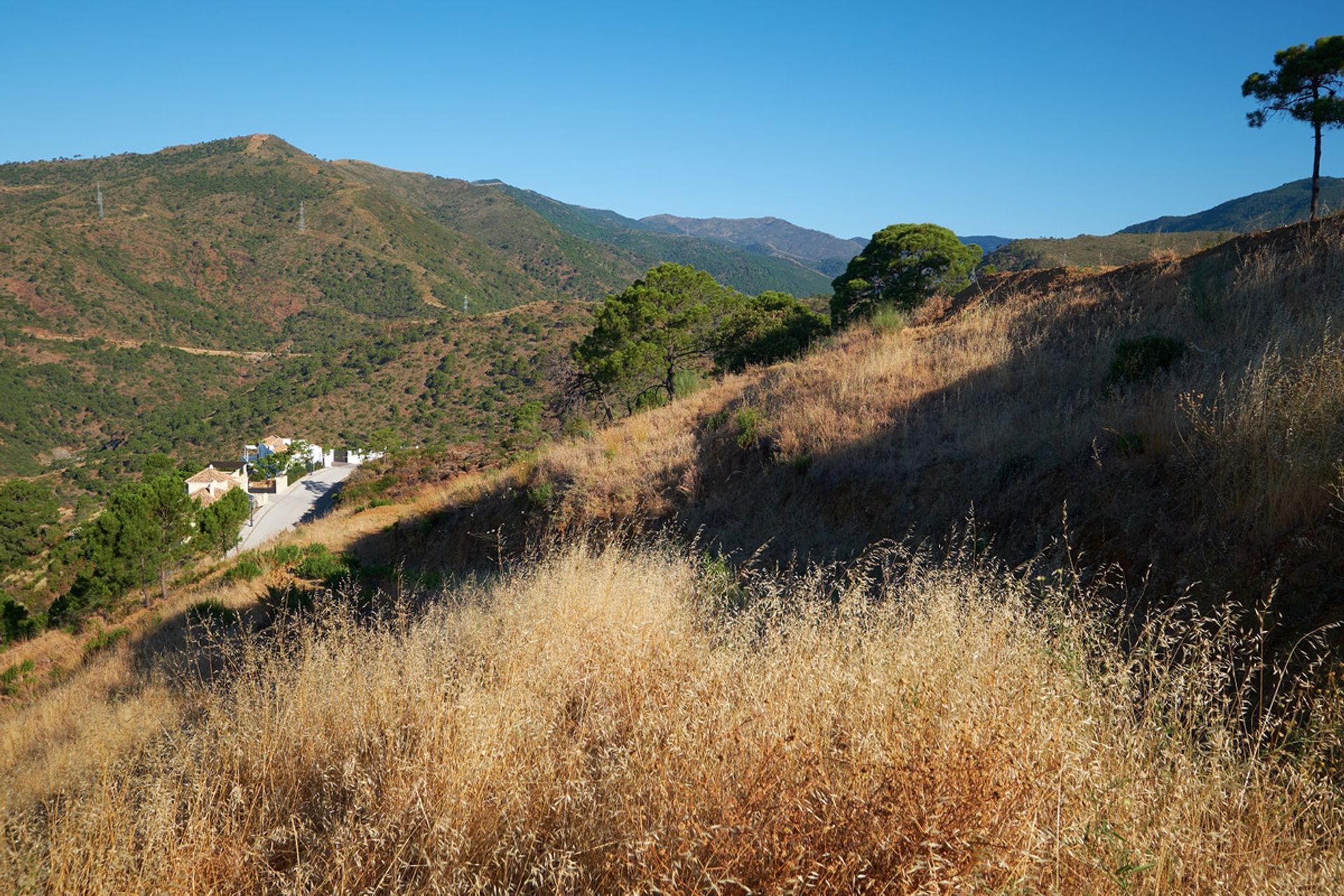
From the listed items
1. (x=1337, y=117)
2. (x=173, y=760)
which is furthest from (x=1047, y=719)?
(x=1337, y=117)

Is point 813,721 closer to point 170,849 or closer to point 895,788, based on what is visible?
point 895,788

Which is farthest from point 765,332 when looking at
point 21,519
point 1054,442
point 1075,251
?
point 21,519

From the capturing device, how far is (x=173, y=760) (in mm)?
3484

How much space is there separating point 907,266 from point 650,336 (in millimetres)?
9845

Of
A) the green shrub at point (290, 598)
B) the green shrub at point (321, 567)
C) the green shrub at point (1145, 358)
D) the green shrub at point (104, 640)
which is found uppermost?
the green shrub at point (1145, 358)

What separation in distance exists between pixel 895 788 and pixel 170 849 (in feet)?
8.84

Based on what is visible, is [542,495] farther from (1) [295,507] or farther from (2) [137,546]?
(1) [295,507]

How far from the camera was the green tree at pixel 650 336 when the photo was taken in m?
22.7

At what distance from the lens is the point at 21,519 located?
39625 mm

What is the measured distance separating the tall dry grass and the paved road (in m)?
27.7

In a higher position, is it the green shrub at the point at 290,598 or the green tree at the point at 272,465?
the green shrub at the point at 290,598

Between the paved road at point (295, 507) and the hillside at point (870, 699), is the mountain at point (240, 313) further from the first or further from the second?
the hillside at point (870, 699)

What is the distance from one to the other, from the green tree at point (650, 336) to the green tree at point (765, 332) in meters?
1.09

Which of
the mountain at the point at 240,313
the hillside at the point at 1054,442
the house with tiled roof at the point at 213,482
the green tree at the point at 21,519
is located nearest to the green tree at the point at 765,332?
the hillside at the point at 1054,442
